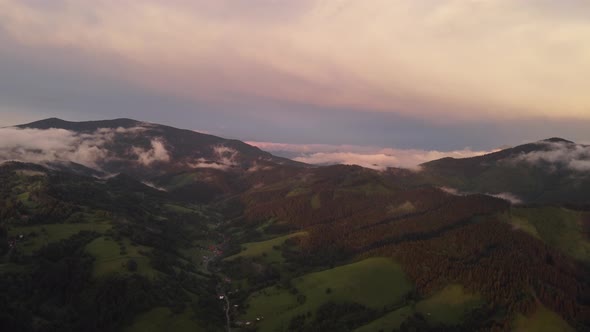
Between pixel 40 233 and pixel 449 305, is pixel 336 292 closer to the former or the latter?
pixel 449 305

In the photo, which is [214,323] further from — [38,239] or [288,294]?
[38,239]

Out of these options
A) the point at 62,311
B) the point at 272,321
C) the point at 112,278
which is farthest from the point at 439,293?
the point at 62,311

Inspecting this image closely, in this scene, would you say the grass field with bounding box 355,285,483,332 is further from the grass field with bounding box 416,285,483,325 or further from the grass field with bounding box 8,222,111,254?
the grass field with bounding box 8,222,111,254

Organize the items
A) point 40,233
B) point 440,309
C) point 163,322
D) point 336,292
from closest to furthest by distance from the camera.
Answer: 1. point 163,322
2. point 440,309
3. point 336,292
4. point 40,233

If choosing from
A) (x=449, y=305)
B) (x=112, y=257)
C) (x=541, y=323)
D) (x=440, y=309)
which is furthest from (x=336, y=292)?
(x=112, y=257)

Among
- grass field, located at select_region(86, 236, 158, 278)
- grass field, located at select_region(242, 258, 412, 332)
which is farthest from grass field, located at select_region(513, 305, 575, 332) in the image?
grass field, located at select_region(86, 236, 158, 278)

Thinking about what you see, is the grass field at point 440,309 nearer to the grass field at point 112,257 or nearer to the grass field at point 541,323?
the grass field at point 541,323

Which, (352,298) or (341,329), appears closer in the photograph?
(341,329)
